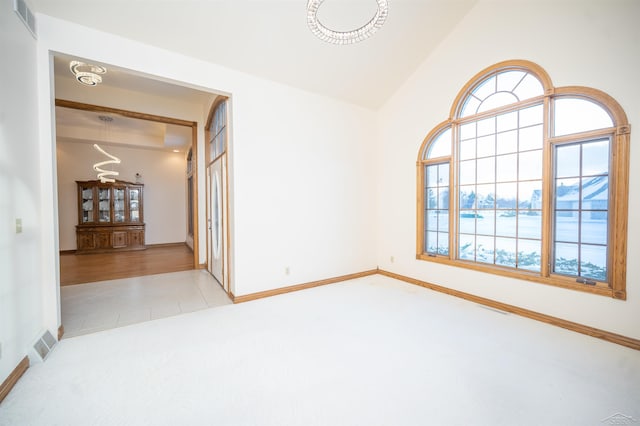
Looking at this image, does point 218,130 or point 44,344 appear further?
point 218,130

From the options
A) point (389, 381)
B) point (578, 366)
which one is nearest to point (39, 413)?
point (389, 381)

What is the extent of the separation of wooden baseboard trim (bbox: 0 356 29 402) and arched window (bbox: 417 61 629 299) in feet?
15.4

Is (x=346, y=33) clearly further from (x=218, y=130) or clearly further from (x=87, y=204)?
(x=87, y=204)

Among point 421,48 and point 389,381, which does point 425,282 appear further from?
point 421,48

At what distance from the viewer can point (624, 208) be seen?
2.51 metres

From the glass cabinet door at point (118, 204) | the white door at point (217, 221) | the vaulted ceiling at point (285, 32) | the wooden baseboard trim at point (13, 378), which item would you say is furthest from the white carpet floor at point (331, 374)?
the glass cabinet door at point (118, 204)

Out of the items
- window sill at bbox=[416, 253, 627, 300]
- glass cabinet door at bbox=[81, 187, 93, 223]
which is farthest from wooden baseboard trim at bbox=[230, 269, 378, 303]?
glass cabinet door at bbox=[81, 187, 93, 223]

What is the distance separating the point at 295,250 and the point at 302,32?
303cm

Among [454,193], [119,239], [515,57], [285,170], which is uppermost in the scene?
[515,57]

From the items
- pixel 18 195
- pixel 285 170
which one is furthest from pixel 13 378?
pixel 285 170

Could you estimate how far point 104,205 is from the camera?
25.1 ft

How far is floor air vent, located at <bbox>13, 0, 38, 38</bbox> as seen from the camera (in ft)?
6.88

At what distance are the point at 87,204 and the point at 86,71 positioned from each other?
5501 mm

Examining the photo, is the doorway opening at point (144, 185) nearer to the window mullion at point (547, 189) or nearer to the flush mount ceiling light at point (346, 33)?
the flush mount ceiling light at point (346, 33)
